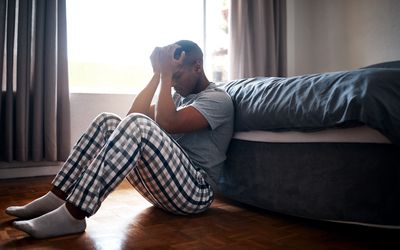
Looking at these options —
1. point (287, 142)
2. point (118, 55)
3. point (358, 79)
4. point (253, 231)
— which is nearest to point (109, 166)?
point (253, 231)

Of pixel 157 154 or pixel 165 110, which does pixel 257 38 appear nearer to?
pixel 165 110

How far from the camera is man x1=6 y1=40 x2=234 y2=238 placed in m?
1.16

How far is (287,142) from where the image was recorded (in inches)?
56.5

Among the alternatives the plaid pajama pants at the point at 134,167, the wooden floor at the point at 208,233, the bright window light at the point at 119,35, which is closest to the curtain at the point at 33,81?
the bright window light at the point at 119,35

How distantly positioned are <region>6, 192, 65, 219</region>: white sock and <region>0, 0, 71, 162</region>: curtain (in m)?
1.13

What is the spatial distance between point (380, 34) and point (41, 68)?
102 inches

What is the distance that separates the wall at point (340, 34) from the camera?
3.03m

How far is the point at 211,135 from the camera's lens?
5.07 ft

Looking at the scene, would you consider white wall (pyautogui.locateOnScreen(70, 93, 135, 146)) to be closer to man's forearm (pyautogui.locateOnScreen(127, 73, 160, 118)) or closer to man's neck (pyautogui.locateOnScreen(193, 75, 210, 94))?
man's forearm (pyautogui.locateOnScreen(127, 73, 160, 118))

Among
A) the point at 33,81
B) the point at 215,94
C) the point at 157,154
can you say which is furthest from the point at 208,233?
the point at 33,81

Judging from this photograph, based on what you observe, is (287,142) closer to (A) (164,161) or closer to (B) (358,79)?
(B) (358,79)

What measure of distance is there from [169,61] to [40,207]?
731 millimetres

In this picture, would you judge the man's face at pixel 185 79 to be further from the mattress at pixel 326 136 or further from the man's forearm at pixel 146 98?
the mattress at pixel 326 136

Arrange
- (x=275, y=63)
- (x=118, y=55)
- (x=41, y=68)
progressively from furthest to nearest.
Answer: (x=275, y=63) < (x=118, y=55) < (x=41, y=68)
